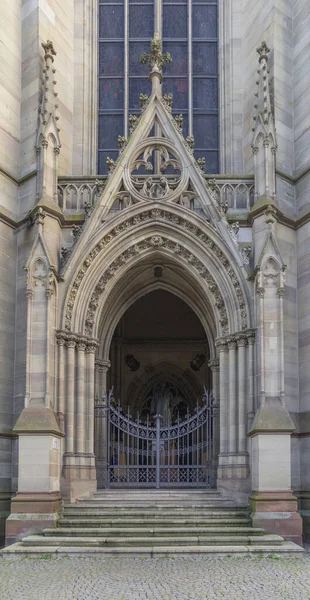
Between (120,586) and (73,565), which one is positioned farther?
(73,565)

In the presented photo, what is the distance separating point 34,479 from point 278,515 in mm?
4097

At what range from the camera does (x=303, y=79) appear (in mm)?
15398

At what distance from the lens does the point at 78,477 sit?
1401 cm

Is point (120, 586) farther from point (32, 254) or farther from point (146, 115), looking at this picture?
point (146, 115)

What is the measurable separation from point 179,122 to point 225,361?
4.86 metres

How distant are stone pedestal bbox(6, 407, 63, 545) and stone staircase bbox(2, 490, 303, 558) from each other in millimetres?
335

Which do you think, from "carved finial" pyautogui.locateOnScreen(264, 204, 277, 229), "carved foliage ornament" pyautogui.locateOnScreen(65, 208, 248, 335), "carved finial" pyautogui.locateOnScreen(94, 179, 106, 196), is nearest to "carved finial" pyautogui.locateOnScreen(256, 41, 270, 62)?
"carved finial" pyautogui.locateOnScreen(264, 204, 277, 229)

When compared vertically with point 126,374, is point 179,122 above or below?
above

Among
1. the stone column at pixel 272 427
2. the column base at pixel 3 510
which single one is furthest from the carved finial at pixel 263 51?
the column base at pixel 3 510

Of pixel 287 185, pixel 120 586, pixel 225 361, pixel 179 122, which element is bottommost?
pixel 120 586

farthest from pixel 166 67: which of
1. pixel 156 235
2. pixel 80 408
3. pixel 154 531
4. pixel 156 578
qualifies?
pixel 156 578

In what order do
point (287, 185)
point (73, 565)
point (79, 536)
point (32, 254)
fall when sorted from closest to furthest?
point (73, 565) → point (79, 536) → point (32, 254) → point (287, 185)

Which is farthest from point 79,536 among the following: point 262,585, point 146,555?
point 262,585


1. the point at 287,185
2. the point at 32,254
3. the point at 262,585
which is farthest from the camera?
the point at 287,185
